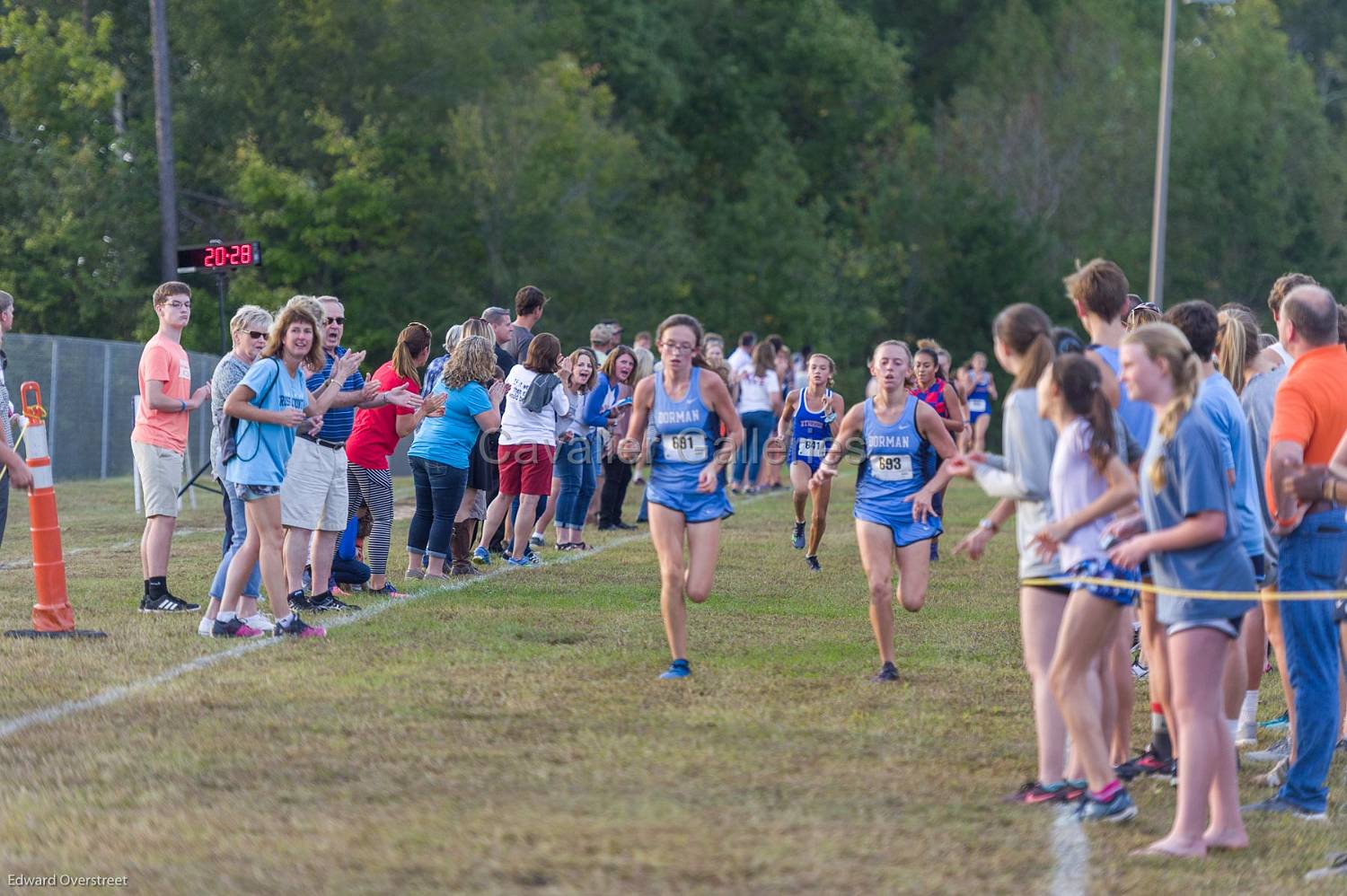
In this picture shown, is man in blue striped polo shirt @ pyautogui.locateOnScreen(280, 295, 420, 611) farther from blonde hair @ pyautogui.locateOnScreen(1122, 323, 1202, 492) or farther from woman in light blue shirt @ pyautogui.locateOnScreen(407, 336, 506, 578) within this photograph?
blonde hair @ pyautogui.locateOnScreen(1122, 323, 1202, 492)

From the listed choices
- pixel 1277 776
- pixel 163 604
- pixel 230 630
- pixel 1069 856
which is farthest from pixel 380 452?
pixel 1069 856

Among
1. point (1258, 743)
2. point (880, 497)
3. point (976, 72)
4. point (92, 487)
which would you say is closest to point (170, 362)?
point (880, 497)

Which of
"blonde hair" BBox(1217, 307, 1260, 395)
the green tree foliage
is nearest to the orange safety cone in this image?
"blonde hair" BBox(1217, 307, 1260, 395)

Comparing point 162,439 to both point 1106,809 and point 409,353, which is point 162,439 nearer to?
point 409,353

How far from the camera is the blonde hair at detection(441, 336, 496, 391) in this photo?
13.2m

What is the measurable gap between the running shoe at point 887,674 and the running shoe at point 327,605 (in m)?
3.83

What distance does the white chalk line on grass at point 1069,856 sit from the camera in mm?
5801

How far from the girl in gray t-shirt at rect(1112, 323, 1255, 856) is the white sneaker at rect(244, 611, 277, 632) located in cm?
579

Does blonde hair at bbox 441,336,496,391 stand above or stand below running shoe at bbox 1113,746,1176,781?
above

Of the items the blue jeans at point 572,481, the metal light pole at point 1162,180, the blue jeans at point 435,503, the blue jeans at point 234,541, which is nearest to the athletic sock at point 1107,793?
the blue jeans at point 234,541

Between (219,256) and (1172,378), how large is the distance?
17.3 meters

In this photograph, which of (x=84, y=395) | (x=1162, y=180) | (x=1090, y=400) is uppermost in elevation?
(x=1162, y=180)

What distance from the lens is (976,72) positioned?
59938mm

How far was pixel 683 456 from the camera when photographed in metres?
9.44
